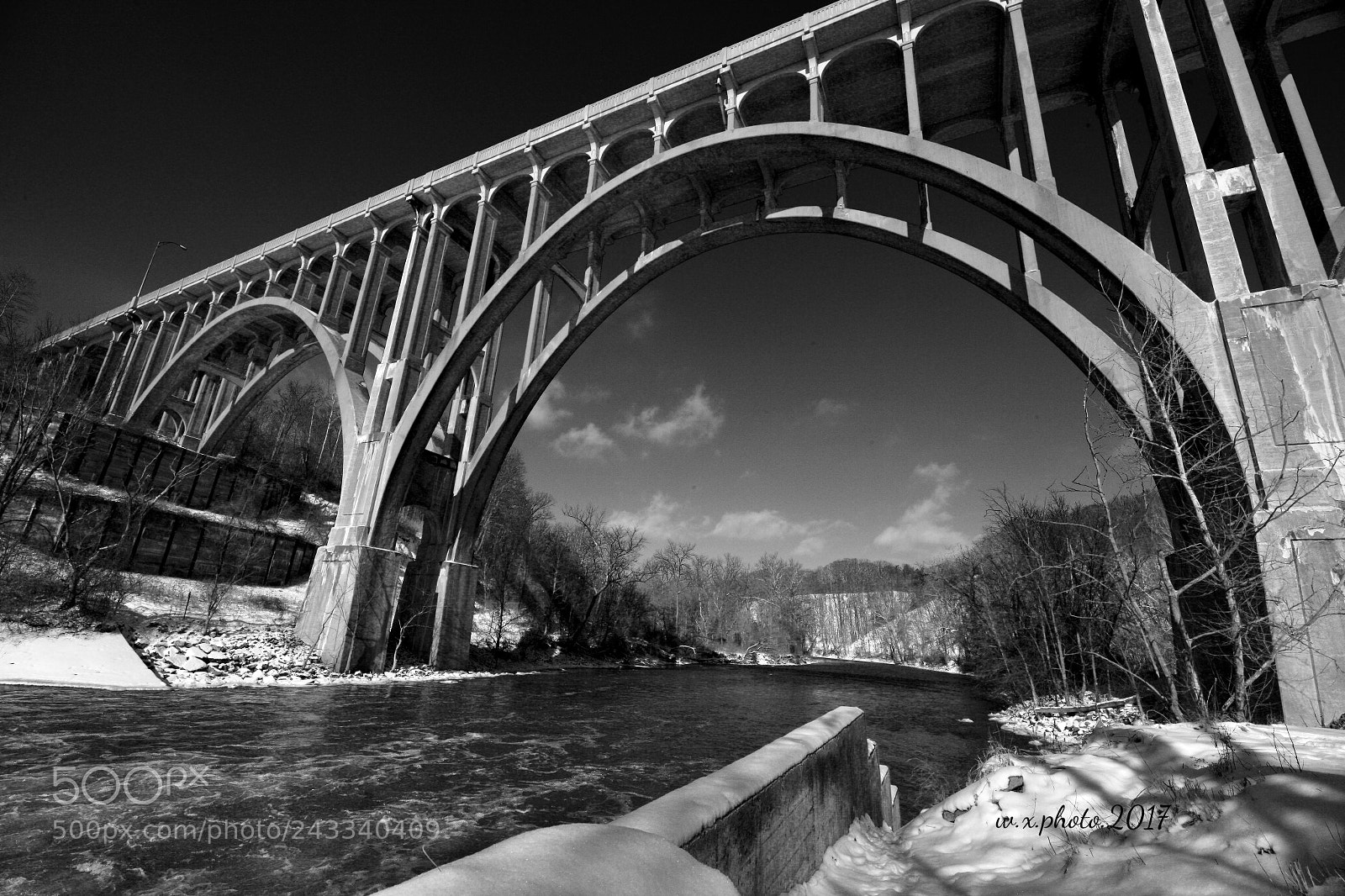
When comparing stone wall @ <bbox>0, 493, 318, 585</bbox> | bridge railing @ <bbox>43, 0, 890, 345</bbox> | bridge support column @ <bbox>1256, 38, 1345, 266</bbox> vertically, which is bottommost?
stone wall @ <bbox>0, 493, 318, 585</bbox>

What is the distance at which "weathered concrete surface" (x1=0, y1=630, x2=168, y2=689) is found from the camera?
9.73 metres

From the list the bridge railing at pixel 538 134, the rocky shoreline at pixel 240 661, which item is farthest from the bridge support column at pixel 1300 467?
the rocky shoreline at pixel 240 661

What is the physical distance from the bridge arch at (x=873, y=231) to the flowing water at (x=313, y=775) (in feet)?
20.3

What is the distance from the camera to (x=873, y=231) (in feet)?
42.2

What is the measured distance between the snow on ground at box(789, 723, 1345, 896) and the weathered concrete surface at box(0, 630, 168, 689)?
12657 mm

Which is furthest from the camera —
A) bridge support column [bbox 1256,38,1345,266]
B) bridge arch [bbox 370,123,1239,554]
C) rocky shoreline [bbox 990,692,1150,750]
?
rocky shoreline [bbox 990,692,1150,750]

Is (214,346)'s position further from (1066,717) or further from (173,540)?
(1066,717)

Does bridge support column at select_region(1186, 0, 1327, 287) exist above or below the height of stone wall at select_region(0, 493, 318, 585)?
above

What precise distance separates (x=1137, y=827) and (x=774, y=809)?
1.82 meters

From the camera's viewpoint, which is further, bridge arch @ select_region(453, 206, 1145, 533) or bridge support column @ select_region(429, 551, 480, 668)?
bridge support column @ select_region(429, 551, 480, 668)

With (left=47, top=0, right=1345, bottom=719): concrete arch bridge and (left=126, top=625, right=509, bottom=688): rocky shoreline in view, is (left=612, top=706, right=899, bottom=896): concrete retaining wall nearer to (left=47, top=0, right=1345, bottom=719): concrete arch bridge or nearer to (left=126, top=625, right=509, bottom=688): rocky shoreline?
(left=47, top=0, right=1345, bottom=719): concrete arch bridge

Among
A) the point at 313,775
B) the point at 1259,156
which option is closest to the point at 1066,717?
the point at 1259,156

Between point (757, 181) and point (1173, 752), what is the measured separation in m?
16.0

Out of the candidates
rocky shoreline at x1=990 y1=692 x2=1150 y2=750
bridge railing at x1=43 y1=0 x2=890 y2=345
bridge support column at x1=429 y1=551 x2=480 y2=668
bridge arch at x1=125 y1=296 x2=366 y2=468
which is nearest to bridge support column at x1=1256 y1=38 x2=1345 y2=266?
bridge railing at x1=43 y1=0 x2=890 y2=345
